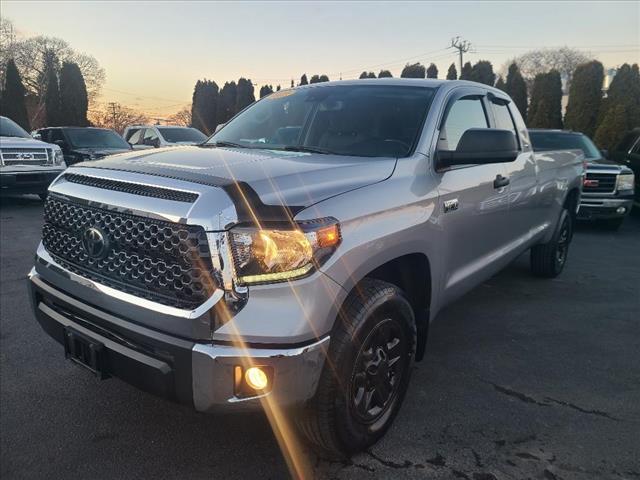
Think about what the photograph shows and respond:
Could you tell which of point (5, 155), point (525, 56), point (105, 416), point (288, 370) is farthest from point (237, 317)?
point (525, 56)

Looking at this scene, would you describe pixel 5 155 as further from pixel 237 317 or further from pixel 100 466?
pixel 237 317

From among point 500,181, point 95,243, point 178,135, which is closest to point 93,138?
point 178,135

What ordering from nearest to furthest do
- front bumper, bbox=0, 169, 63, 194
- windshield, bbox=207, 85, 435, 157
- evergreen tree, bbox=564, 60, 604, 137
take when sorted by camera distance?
windshield, bbox=207, 85, 435, 157 < front bumper, bbox=0, 169, 63, 194 < evergreen tree, bbox=564, 60, 604, 137

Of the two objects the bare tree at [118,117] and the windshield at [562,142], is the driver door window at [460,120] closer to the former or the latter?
the windshield at [562,142]

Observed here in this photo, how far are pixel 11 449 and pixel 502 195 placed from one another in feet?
11.4

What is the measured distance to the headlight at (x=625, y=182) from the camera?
920cm

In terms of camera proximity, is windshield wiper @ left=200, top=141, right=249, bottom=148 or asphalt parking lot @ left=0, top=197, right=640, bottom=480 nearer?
asphalt parking lot @ left=0, top=197, right=640, bottom=480

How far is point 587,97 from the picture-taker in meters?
20.3

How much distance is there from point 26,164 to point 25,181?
0.38 meters

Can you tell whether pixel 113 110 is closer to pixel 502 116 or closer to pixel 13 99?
pixel 13 99

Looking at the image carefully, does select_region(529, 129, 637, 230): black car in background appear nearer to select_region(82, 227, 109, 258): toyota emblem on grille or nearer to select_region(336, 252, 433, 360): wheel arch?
select_region(336, 252, 433, 360): wheel arch

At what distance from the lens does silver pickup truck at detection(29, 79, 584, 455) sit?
1979 millimetres

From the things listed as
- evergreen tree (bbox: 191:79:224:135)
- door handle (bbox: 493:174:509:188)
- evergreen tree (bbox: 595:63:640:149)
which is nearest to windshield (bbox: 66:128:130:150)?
door handle (bbox: 493:174:509:188)

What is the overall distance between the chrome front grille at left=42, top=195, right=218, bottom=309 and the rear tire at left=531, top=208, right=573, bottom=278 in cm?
466
